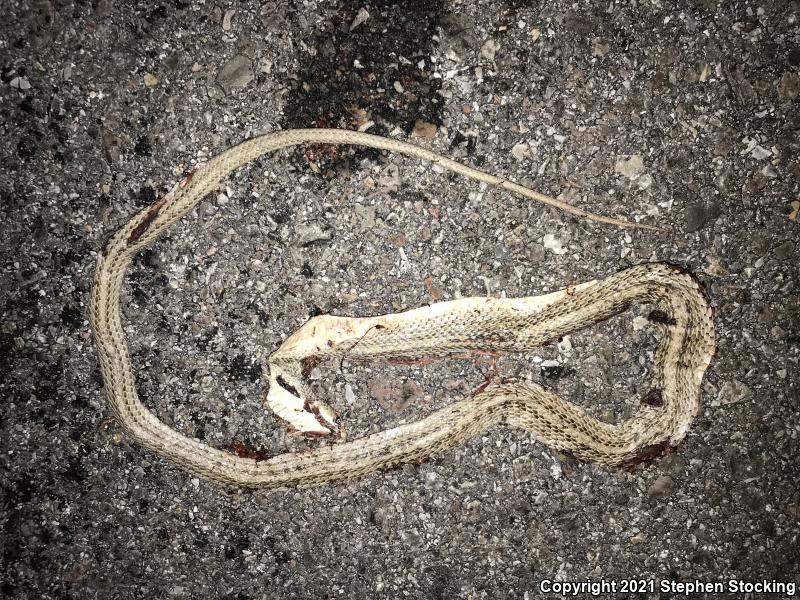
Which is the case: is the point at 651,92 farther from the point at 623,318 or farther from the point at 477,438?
the point at 477,438

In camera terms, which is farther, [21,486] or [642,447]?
[21,486]

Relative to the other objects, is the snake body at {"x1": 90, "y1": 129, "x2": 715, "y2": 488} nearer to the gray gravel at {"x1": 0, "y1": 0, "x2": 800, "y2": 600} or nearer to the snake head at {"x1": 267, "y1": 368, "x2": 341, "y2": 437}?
the snake head at {"x1": 267, "y1": 368, "x2": 341, "y2": 437}

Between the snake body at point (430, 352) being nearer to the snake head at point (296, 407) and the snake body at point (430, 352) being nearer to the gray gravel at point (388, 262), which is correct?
the snake head at point (296, 407)

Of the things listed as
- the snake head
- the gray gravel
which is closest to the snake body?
the snake head

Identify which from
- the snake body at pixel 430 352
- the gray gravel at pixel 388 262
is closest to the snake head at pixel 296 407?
the snake body at pixel 430 352

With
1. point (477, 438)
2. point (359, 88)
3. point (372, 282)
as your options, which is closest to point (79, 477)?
point (372, 282)
